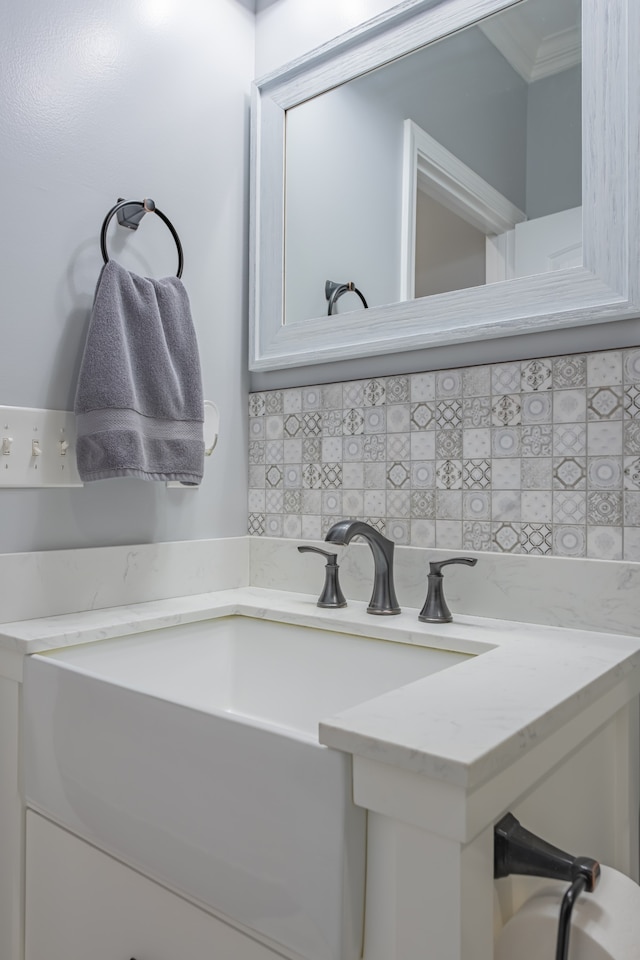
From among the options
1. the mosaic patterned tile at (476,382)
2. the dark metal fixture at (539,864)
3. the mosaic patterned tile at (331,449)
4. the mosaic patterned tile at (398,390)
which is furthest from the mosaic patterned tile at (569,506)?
the dark metal fixture at (539,864)

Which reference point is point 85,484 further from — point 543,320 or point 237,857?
point 543,320

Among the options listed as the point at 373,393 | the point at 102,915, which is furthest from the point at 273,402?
the point at 102,915

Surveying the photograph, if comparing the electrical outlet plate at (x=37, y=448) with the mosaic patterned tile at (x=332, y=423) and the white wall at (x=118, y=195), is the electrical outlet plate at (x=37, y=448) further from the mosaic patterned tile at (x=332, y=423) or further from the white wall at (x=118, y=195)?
the mosaic patterned tile at (x=332, y=423)

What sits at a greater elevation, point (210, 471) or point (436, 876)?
point (210, 471)

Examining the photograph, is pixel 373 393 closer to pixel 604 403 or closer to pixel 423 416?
pixel 423 416

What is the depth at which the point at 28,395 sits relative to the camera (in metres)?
1.10

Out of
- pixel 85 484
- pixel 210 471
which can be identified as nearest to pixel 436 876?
pixel 85 484

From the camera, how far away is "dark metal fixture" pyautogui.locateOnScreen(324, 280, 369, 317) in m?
1.35

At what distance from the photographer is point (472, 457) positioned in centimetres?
117

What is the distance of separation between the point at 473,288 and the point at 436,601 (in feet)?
1.80

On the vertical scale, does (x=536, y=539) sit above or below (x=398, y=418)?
below

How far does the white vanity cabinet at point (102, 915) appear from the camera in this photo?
71cm

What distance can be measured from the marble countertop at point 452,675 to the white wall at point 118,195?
0.18 m

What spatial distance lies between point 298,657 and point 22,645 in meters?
0.45
